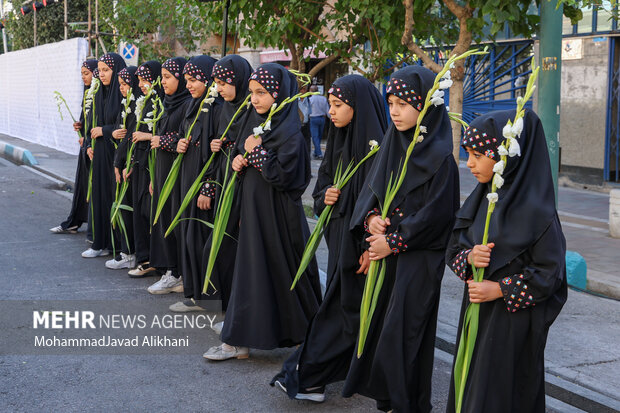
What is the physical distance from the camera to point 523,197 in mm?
3176

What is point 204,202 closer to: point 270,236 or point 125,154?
point 270,236

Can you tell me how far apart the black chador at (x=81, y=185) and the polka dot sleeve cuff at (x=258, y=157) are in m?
4.11

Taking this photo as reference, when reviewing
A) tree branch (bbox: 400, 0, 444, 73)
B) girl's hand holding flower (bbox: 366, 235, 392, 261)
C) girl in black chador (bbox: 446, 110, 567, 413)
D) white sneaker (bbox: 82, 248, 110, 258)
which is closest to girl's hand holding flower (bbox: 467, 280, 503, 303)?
girl in black chador (bbox: 446, 110, 567, 413)

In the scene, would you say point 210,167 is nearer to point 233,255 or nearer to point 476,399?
point 233,255

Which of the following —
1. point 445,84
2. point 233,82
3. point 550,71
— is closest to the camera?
point 445,84

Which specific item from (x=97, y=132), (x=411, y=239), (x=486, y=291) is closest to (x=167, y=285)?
(x=97, y=132)

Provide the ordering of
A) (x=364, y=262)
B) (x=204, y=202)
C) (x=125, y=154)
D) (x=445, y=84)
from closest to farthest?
1. (x=445, y=84)
2. (x=364, y=262)
3. (x=204, y=202)
4. (x=125, y=154)

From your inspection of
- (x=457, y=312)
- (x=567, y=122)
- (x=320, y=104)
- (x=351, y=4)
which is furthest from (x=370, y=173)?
(x=320, y=104)

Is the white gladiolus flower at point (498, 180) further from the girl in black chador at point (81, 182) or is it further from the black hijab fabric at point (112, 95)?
the girl in black chador at point (81, 182)

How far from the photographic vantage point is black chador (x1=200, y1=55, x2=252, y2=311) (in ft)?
17.7

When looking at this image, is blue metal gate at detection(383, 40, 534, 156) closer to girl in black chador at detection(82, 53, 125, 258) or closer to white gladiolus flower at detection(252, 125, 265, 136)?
girl in black chador at detection(82, 53, 125, 258)

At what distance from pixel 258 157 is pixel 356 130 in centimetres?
80

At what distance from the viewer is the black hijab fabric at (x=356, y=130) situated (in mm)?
4348

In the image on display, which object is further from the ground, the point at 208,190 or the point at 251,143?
the point at 251,143
